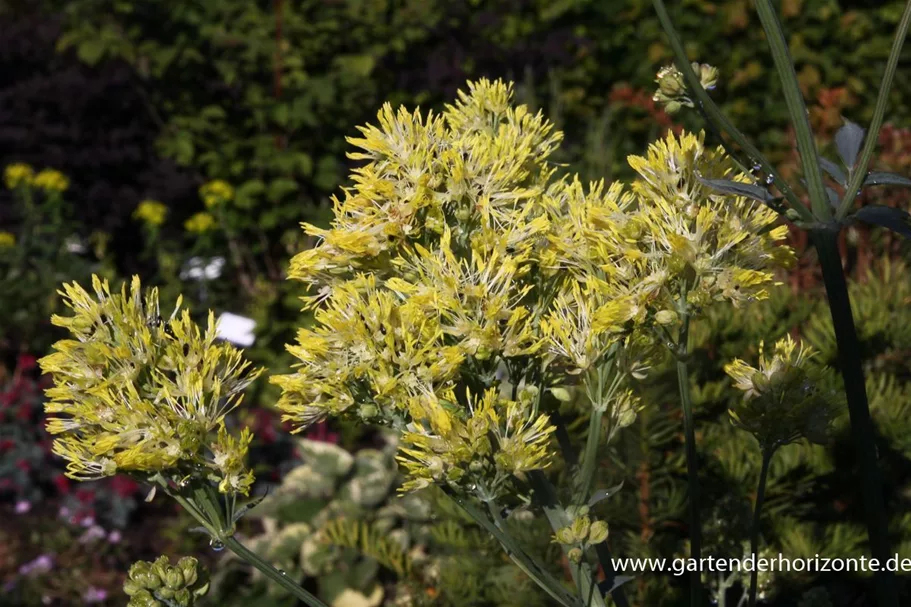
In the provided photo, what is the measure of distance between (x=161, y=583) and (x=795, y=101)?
854 millimetres

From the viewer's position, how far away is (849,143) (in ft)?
3.70

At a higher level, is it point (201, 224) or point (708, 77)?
point (708, 77)

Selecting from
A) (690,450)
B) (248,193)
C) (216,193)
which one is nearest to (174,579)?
(690,450)

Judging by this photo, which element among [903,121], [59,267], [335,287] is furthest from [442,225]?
[903,121]

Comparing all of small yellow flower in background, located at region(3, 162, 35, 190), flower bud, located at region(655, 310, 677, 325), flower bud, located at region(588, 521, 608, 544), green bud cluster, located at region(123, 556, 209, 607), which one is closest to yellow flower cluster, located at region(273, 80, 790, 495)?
flower bud, located at region(655, 310, 677, 325)

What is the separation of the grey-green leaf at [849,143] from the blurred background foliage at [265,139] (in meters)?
1.90

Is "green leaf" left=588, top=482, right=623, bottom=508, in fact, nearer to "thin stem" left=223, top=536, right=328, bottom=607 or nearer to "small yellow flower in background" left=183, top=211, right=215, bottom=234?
"thin stem" left=223, top=536, right=328, bottom=607

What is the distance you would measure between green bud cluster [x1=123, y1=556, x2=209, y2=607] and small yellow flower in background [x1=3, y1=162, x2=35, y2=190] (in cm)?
374

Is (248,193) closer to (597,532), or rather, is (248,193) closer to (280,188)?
(280,188)

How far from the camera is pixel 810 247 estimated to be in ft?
11.2

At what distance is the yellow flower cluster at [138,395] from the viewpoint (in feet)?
3.63

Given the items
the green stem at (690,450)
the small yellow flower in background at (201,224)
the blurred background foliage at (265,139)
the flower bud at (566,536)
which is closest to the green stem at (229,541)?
the flower bud at (566,536)

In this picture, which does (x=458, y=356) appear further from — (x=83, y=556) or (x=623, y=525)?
(x=83, y=556)

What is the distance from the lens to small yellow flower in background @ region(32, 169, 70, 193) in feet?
14.6
